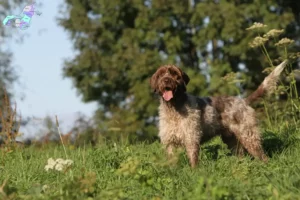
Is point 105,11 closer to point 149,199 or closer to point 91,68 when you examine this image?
point 91,68

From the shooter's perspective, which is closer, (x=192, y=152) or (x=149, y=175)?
(x=149, y=175)

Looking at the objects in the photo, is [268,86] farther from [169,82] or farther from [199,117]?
[169,82]

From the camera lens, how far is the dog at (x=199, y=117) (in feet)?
31.7

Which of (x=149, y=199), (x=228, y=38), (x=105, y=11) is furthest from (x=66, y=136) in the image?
(x=105, y=11)

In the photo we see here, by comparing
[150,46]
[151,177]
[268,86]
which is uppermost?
[150,46]

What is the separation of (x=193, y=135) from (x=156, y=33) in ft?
79.4

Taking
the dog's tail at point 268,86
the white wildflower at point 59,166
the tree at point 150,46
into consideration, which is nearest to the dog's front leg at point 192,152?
the dog's tail at point 268,86

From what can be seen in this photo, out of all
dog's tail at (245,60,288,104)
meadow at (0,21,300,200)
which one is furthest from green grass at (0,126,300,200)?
dog's tail at (245,60,288,104)

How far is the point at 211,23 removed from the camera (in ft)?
103

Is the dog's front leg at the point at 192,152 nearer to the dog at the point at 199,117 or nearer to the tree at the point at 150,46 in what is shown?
the dog at the point at 199,117

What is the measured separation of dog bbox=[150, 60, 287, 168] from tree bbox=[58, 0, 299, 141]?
1926 centimetres

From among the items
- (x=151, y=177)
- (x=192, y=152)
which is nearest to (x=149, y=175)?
(x=151, y=177)

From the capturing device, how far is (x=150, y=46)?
34.2 metres

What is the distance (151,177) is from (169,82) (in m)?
2.86
